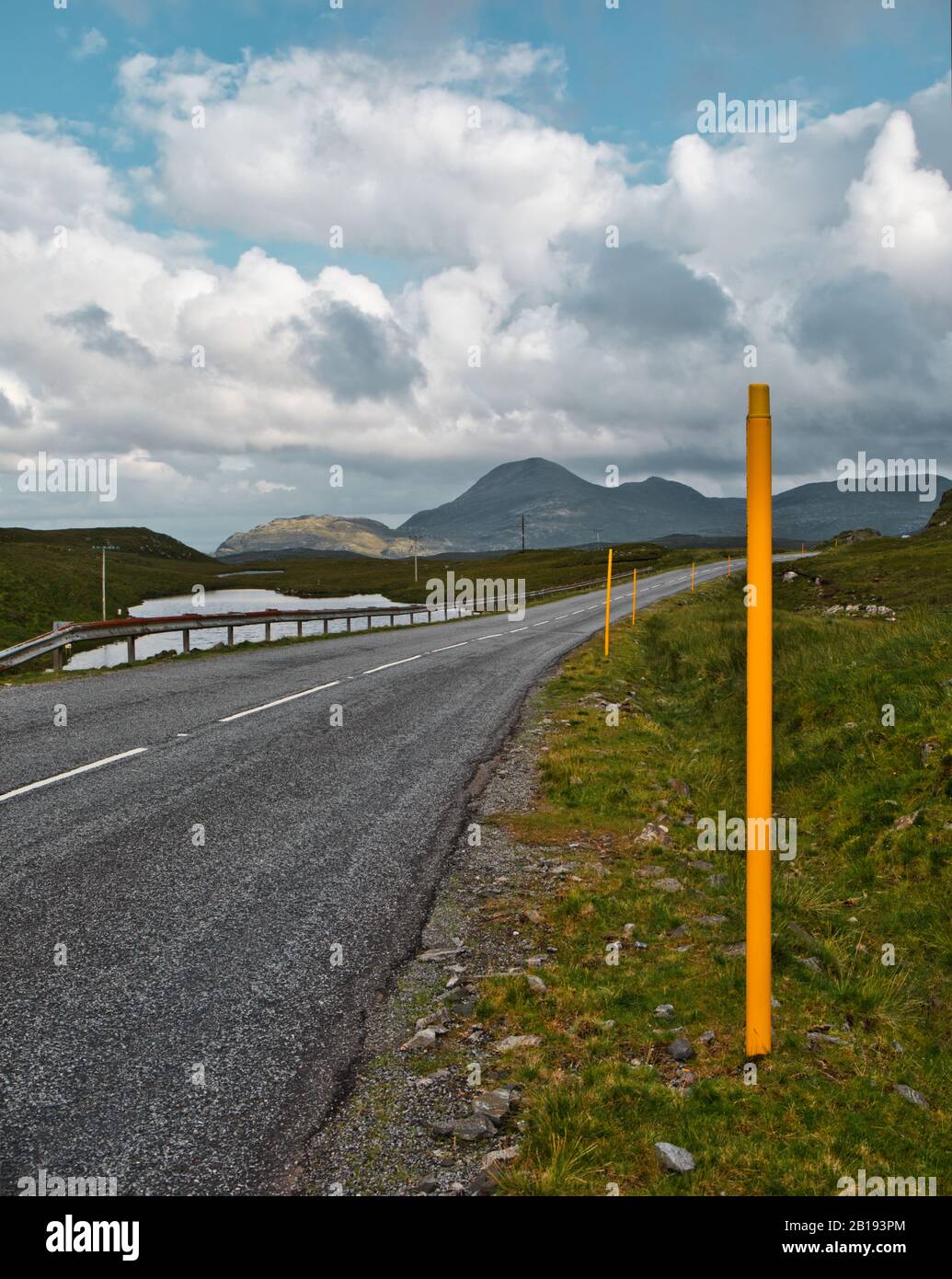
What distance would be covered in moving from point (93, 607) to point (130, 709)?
5953 cm

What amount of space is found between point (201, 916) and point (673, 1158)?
11.7ft

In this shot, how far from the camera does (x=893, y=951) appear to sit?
20.2 ft

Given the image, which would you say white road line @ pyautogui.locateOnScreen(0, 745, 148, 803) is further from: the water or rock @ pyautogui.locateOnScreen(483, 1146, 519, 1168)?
the water

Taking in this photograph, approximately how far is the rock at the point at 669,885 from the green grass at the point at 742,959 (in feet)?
0.26

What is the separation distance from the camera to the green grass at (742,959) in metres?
3.49

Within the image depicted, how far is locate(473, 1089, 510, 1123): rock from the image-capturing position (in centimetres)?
367

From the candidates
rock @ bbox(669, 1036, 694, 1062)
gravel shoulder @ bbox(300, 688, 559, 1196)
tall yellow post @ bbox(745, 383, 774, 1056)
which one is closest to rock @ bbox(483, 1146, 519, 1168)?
gravel shoulder @ bbox(300, 688, 559, 1196)

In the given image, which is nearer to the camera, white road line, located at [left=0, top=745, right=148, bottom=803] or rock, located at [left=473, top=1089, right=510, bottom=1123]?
rock, located at [left=473, top=1089, right=510, bottom=1123]

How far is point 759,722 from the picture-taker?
159 inches

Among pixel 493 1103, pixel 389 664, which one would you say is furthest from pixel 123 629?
pixel 493 1103

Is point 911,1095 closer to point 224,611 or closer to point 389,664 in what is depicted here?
point 389,664

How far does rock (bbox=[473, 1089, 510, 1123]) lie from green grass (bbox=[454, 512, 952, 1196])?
0.39 feet

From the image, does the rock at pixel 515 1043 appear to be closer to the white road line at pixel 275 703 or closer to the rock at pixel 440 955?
the rock at pixel 440 955
